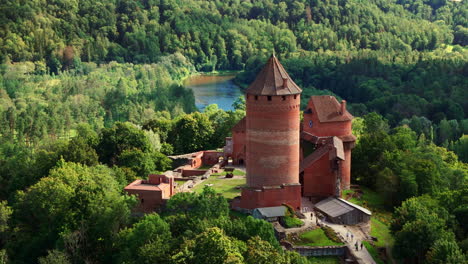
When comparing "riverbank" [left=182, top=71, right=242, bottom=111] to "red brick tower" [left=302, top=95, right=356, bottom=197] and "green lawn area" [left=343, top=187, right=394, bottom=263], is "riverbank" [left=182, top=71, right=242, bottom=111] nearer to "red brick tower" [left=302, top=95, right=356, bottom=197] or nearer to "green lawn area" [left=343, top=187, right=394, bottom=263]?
"red brick tower" [left=302, top=95, right=356, bottom=197]

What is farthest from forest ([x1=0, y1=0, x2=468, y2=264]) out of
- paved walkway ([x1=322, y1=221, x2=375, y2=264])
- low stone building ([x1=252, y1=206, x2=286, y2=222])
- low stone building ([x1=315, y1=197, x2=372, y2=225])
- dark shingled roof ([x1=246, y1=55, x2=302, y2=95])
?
dark shingled roof ([x1=246, y1=55, x2=302, y2=95])

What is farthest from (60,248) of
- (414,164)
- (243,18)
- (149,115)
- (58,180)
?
(243,18)

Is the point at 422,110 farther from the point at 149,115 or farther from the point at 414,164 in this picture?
the point at 414,164

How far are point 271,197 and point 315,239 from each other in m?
5.28

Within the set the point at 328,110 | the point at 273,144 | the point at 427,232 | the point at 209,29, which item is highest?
the point at 209,29

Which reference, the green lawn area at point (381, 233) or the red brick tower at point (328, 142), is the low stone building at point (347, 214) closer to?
the green lawn area at point (381, 233)

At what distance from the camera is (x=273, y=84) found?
49.4 m

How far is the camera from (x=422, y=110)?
106 metres

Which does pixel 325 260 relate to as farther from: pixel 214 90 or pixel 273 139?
pixel 214 90

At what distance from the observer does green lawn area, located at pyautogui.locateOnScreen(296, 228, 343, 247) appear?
44.9 metres

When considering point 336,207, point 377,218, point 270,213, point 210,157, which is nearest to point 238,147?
point 210,157

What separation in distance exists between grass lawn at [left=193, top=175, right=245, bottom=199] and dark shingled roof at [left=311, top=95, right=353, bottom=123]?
889 cm

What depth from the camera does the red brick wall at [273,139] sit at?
162ft

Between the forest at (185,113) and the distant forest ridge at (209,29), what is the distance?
45 centimetres
